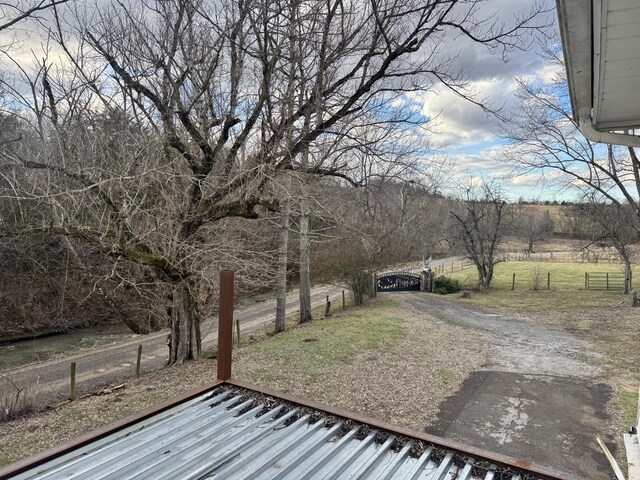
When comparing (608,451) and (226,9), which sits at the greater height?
(226,9)

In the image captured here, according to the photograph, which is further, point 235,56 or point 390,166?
point 390,166

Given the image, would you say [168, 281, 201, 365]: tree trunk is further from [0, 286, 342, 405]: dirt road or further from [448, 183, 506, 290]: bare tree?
[448, 183, 506, 290]: bare tree

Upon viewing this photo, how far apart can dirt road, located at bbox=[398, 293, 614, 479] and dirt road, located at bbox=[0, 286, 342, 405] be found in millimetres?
7192

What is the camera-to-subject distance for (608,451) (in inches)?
176

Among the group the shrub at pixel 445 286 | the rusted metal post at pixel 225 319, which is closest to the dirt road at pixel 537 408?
the rusted metal post at pixel 225 319

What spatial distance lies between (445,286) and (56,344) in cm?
2022

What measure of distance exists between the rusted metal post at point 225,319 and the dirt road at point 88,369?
644cm

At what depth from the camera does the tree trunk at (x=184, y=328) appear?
8.08m

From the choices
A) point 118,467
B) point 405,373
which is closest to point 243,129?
point 405,373

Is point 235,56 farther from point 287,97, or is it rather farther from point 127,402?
point 127,402

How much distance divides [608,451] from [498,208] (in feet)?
69.0

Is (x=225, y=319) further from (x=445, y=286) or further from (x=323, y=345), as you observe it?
(x=445, y=286)

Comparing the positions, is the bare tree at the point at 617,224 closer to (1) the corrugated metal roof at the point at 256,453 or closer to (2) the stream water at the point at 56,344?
(1) the corrugated metal roof at the point at 256,453

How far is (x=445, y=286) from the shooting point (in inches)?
947
